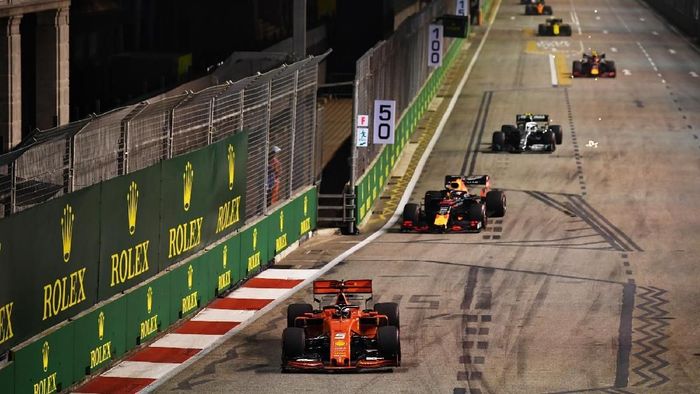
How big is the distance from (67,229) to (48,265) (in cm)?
87

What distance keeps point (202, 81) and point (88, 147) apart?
19.1 metres

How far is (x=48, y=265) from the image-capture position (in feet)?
66.7

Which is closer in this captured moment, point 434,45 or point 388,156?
point 388,156

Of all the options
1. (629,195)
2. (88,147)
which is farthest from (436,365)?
(629,195)

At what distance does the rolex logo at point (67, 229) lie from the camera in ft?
68.7

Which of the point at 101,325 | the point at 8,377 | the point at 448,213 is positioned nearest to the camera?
the point at 8,377

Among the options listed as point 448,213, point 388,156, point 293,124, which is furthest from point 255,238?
point 388,156

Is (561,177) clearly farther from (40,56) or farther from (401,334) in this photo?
(401,334)

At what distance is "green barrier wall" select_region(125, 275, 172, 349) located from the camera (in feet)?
Answer: 78.3

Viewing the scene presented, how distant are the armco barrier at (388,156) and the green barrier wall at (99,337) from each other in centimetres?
1456

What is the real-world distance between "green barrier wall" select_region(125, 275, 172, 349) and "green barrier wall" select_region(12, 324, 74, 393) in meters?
2.41

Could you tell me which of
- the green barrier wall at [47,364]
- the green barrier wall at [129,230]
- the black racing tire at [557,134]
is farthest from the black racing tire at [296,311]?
the black racing tire at [557,134]

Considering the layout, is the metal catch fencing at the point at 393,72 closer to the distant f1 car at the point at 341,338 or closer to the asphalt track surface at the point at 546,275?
the asphalt track surface at the point at 546,275

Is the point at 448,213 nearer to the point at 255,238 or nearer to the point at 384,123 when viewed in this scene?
the point at 384,123
